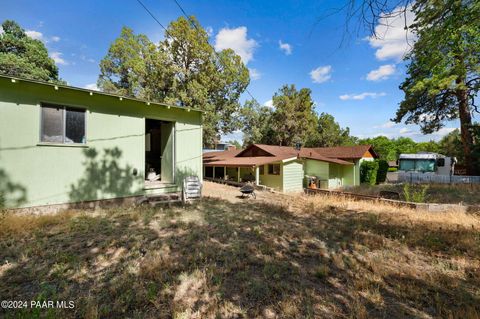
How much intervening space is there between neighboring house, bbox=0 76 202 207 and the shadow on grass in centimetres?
137

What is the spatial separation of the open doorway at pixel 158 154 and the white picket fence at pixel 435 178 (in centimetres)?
2106

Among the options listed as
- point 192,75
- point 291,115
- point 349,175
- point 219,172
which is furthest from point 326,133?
point 192,75

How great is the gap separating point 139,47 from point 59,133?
16.8m

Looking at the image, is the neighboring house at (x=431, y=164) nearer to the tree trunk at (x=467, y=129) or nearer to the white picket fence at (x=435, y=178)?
the white picket fence at (x=435, y=178)

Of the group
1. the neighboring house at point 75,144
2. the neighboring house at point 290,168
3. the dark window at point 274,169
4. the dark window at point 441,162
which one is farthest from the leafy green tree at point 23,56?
the dark window at point 441,162

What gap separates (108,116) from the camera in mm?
6707

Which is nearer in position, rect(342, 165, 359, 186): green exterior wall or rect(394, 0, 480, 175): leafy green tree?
rect(394, 0, 480, 175): leafy green tree

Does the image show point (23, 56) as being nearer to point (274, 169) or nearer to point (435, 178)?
point (274, 169)

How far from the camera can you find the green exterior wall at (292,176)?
51.2 ft

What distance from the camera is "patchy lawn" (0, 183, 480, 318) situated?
2.47m

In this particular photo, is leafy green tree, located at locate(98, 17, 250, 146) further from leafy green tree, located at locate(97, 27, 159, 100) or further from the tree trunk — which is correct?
the tree trunk

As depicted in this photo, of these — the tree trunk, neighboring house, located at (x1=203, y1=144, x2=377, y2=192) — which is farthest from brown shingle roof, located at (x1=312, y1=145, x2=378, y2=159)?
the tree trunk

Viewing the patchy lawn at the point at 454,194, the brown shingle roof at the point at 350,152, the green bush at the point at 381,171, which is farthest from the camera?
the green bush at the point at 381,171

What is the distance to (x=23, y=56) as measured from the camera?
848 inches
